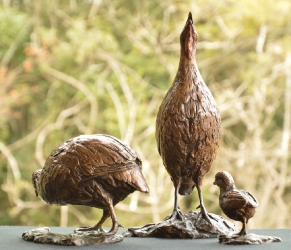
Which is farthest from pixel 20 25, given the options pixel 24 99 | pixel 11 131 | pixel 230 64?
pixel 230 64

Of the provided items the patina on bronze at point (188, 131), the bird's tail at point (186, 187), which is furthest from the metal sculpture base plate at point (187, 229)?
the bird's tail at point (186, 187)

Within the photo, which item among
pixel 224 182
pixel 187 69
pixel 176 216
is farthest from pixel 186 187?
pixel 187 69

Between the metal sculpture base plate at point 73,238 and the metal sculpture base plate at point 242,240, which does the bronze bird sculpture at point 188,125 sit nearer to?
the metal sculpture base plate at point 242,240

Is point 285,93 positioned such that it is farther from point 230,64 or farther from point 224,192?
point 224,192

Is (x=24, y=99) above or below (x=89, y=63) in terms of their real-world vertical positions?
below

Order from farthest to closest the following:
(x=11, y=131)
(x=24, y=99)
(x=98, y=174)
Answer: (x=11, y=131), (x=24, y=99), (x=98, y=174)

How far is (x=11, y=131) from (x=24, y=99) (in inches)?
22.8

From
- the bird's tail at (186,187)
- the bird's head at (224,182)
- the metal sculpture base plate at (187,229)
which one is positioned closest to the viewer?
the bird's head at (224,182)

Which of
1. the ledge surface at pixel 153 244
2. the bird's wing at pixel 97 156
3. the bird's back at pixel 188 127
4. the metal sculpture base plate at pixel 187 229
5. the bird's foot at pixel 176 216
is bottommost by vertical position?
the ledge surface at pixel 153 244

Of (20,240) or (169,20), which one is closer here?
Result: (20,240)

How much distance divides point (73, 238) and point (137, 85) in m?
2.87

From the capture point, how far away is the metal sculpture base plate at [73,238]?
1815mm

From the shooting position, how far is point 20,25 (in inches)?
178

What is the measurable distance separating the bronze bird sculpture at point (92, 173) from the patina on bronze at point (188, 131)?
18 centimetres
